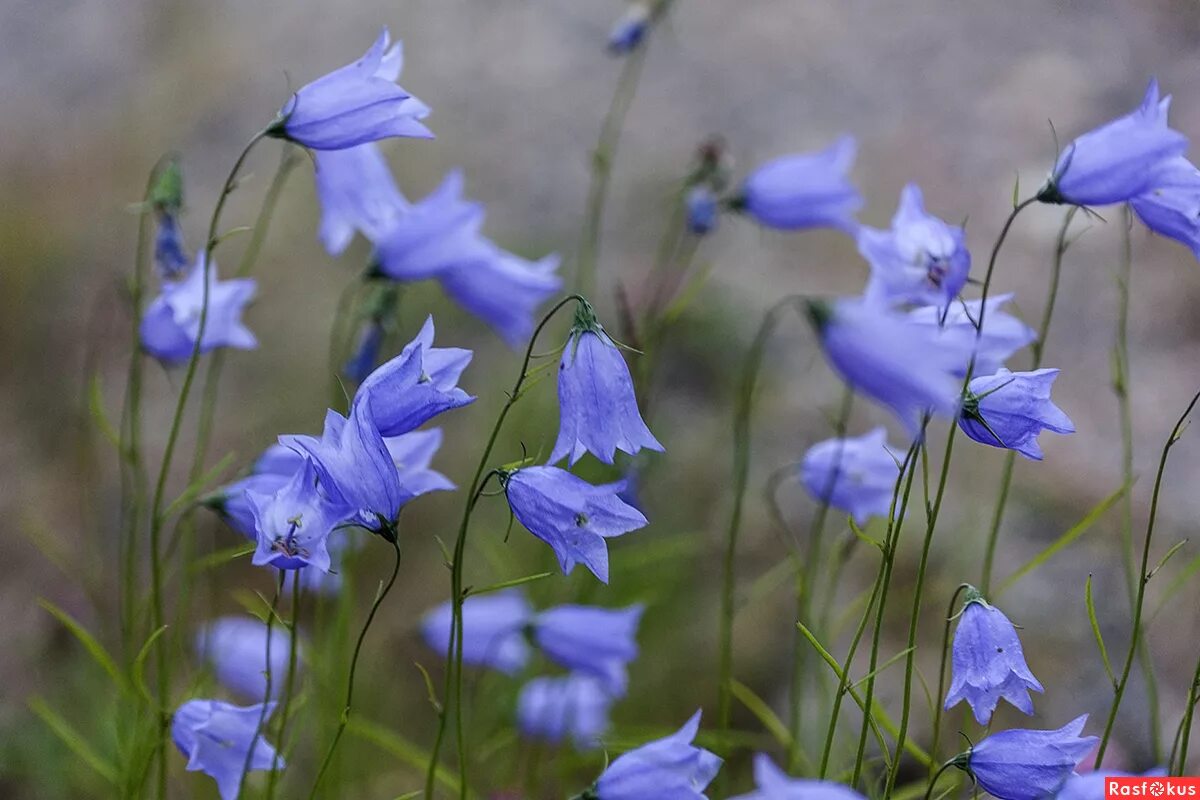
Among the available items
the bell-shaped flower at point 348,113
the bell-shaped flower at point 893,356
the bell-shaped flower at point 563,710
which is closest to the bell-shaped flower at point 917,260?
the bell-shaped flower at point 893,356

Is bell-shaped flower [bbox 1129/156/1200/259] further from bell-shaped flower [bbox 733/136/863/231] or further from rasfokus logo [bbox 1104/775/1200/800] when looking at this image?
bell-shaped flower [bbox 733/136/863/231]

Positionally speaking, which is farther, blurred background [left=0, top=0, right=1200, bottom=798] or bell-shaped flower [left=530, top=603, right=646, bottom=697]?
blurred background [left=0, top=0, right=1200, bottom=798]

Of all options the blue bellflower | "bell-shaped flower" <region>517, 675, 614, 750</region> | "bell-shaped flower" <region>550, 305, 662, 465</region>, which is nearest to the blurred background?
"bell-shaped flower" <region>517, 675, 614, 750</region>

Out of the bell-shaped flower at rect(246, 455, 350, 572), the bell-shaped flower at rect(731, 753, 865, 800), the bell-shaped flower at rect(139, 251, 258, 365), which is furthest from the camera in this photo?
the bell-shaped flower at rect(139, 251, 258, 365)

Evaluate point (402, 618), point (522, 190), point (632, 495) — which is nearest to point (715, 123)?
point (522, 190)

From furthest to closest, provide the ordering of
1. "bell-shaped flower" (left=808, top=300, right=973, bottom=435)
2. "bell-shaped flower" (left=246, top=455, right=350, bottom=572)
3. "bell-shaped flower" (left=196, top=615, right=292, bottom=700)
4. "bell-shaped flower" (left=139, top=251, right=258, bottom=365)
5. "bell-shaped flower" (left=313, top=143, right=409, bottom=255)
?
1. "bell-shaped flower" (left=196, top=615, right=292, bottom=700)
2. "bell-shaped flower" (left=313, top=143, right=409, bottom=255)
3. "bell-shaped flower" (left=139, top=251, right=258, bottom=365)
4. "bell-shaped flower" (left=246, top=455, right=350, bottom=572)
5. "bell-shaped flower" (left=808, top=300, right=973, bottom=435)

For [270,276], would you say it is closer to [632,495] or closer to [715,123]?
[715,123]
